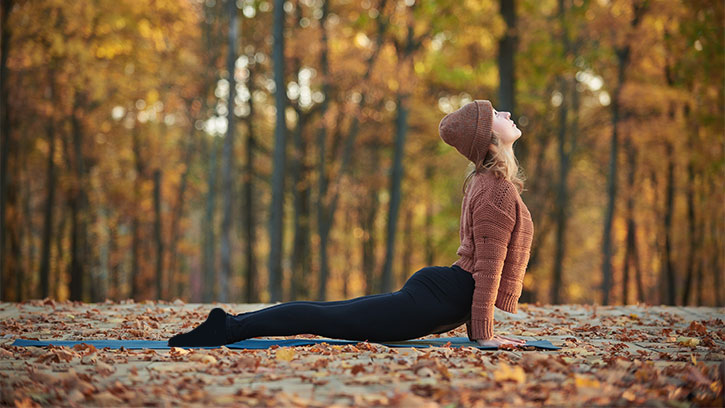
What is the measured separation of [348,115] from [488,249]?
36.7 feet

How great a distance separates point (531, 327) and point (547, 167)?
54.5ft

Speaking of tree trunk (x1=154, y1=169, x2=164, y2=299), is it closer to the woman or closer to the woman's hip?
the woman

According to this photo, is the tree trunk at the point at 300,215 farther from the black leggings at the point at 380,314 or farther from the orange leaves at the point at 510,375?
the orange leaves at the point at 510,375

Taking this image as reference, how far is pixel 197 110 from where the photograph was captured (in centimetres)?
2034

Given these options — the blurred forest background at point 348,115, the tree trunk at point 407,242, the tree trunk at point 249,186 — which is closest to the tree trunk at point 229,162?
the blurred forest background at point 348,115

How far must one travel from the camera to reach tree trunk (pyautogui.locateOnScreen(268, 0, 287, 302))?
12.5m

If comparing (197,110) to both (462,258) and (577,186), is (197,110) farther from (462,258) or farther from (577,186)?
(462,258)

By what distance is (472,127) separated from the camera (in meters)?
5.12

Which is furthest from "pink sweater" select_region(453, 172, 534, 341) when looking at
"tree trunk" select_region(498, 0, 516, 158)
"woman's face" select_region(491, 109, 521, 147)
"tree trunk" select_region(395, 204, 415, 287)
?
"tree trunk" select_region(395, 204, 415, 287)

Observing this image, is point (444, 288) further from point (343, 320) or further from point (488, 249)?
point (343, 320)

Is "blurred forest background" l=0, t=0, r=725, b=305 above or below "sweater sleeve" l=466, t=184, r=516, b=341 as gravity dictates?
above

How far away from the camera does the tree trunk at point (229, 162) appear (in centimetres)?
1454

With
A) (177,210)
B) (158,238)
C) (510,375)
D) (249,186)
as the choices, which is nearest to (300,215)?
(249,186)

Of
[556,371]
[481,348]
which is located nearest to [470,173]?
[481,348]
